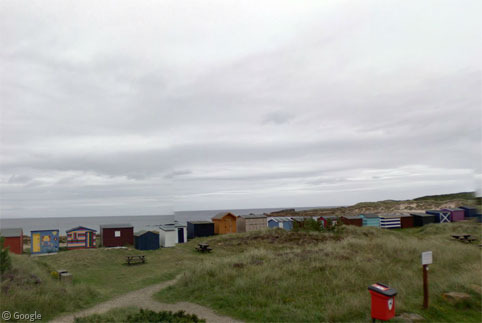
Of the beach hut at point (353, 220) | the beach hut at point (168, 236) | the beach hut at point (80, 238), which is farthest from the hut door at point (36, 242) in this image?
the beach hut at point (353, 220)

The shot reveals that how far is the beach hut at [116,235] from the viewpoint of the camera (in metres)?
30.2

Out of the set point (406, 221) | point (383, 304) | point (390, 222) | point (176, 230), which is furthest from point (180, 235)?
point (406, 221)

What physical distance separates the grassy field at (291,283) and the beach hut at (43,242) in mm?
8712

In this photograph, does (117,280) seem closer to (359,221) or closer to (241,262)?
(241,262)

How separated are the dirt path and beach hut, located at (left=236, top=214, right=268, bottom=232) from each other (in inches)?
966

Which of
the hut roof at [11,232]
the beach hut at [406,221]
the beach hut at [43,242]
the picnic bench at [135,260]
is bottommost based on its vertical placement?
the beach hut at [406,221]

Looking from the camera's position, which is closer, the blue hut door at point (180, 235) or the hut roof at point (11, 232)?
the hut roof at point (11, 232)

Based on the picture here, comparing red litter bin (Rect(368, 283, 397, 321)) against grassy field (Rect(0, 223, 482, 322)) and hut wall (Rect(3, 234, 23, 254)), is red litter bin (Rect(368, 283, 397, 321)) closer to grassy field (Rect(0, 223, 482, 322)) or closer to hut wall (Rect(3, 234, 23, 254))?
grassy field (Rect(0, 223, 482, 322))

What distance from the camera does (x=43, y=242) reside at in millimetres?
27359

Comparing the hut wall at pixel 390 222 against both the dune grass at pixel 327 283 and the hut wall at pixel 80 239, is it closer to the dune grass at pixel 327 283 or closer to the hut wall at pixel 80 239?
the dune grass at pixel 327 283

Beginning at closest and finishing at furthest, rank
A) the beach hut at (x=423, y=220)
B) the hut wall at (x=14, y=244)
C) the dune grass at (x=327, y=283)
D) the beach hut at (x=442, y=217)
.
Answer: the dune grass at (x=327, y=283)
the hut wall at (x=14, y=244)
the beach hut at (x=442, y=217)
the beach hut at (x=423, y=220)

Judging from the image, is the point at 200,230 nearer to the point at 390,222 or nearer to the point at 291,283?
the point at 390,222

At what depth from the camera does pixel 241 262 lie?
15922 millimetres

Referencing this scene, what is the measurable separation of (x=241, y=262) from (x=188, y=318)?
27.8 feet
